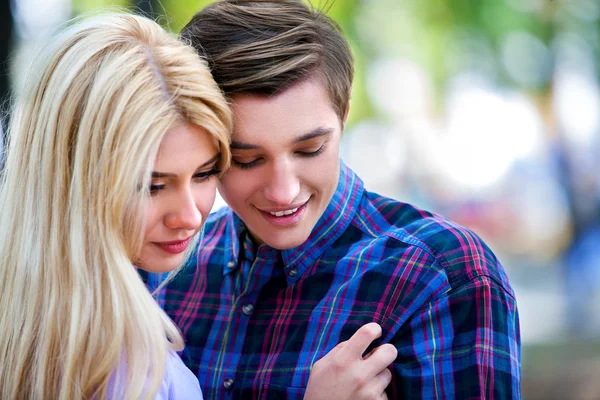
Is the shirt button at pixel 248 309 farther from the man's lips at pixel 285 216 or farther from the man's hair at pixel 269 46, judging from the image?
the man's hair at pixel 269 46

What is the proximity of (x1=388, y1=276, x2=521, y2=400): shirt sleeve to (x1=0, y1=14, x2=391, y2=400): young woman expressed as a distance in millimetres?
110

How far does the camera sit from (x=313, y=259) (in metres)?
2.40

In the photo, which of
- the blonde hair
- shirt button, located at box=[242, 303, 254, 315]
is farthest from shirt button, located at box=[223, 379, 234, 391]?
the blonde hair

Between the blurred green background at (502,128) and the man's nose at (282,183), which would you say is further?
the blurred green background at (502,128)

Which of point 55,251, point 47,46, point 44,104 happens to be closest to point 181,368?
point 55,251

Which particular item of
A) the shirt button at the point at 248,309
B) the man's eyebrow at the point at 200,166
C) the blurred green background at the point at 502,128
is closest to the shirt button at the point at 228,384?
the shirt button at the point at 248,309

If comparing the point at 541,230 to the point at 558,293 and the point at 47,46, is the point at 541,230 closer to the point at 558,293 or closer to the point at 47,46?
the point at 558,293

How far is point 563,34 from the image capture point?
8430 millimetres

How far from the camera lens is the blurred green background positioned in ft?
27.6

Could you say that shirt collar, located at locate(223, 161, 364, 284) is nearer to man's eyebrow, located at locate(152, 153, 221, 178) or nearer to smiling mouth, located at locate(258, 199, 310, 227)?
smiling mouth, located at locate(258, 199, 310, 227)

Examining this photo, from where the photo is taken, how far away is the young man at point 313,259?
210cm

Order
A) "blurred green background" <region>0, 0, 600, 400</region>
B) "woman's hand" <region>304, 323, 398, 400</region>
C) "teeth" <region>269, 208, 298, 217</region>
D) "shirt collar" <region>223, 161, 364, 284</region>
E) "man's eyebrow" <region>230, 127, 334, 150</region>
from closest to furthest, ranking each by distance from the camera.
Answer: "woman's hand" <region>304, 323, 398, 400</region>, "man's eyebrow" <region>230, 127, 334, 150</region>, "teeth" <region>269, 208, 298, 217</region>, "shirt collar" <region>223, 161, 364, 284</region>, "blurred green background" <region>0, 0, 600, 400</region>

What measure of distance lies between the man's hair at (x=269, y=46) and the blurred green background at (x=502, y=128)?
501cm

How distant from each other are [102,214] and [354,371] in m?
0.79
